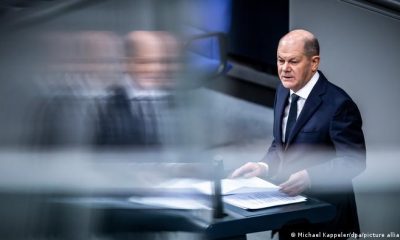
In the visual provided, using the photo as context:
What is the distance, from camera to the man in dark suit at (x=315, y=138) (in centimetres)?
138

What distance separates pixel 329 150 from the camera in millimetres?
1383

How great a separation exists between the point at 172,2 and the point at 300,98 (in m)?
0.51

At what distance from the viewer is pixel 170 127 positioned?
1.47m

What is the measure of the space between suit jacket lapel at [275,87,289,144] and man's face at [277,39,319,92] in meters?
0.04

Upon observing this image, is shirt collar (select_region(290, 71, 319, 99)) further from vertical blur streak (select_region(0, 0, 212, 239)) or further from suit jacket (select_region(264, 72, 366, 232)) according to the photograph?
vertical blur streak (select_region(0, 0, 212, 239))

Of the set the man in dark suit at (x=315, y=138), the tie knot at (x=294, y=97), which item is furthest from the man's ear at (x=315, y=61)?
the tie knot at (x=294, y=97)

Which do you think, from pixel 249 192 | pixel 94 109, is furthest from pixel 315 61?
pixel 94 109

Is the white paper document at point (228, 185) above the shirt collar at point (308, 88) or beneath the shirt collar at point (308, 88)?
beneath

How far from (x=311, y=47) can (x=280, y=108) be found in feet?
0.69

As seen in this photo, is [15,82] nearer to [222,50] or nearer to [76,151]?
[76,151]

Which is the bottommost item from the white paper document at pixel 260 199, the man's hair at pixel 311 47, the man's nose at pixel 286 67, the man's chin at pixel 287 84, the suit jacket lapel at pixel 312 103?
the white paper document at pixel 260 199

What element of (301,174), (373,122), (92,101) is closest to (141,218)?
(92,101)

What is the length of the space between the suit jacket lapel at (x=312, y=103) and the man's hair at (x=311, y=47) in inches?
2.6

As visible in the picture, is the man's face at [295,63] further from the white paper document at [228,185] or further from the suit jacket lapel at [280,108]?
the white paper document at [228,185]
